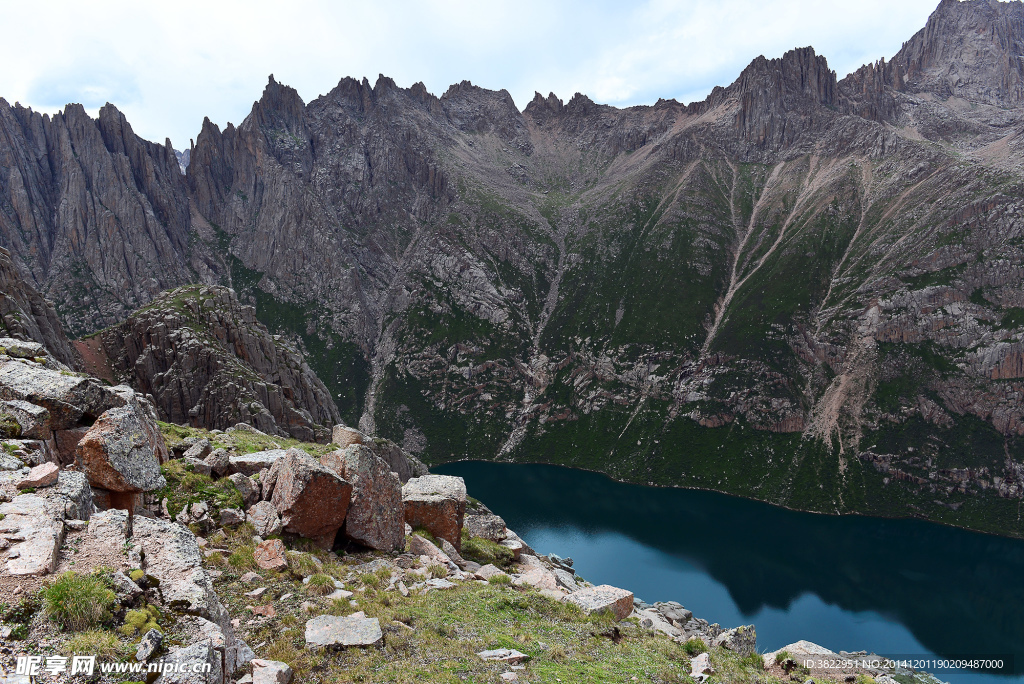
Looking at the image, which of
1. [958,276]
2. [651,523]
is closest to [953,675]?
[651,523]

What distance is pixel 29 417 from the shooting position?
15.1m

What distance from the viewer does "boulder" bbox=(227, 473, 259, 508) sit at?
21125 millimetres

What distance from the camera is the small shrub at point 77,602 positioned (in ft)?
26.5

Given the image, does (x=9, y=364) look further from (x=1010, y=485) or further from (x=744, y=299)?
(x=744, y=299)

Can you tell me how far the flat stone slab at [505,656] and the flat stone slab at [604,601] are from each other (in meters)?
5.21

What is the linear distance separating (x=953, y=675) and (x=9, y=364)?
104611mm

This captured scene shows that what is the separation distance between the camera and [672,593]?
8544cm

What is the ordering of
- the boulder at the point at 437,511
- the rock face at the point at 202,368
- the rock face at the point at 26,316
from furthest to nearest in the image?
the rock face at the point at 202,368 < the rock face at the point at 26,316 < the boulder at the point at 437,511

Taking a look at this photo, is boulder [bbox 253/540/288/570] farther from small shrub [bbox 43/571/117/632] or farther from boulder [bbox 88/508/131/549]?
small shrub [bbox 43/571/117/632]

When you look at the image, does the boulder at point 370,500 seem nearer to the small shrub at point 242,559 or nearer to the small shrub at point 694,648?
the small shrub at point 242,559

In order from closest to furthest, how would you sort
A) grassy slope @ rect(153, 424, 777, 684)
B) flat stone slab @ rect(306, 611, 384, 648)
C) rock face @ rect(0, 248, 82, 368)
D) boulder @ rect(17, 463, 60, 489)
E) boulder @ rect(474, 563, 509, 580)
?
boulder @ rect(17, 463, 60, 489) → grassy slope @ rect(153, 424, 777, 684) → flat stone slab @ rect(306, 611, 384, 648) → boulder @ rect(474, 563, 509, 580) → rock face @ rect(0, 248, 82, 368)

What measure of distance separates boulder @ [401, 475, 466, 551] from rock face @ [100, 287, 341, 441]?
48391mm

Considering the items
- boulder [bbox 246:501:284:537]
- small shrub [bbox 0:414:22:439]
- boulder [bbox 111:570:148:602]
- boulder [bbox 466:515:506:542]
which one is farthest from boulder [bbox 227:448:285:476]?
boulder [bbox 111:570:148:602]

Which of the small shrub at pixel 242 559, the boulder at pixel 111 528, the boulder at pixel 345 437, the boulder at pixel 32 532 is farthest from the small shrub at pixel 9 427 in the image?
the boulder at pixel 345 437
